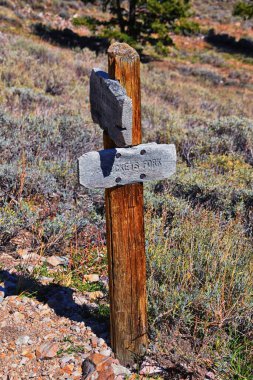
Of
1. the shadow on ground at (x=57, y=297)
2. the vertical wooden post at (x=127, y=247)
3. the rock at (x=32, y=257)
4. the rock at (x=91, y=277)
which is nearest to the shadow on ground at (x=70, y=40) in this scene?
the rock at (x=32, y=257)

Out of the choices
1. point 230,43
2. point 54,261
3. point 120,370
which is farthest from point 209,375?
point 230,43

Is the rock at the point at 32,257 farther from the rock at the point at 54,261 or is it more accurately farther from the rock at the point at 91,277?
the rock at the point at 91,277

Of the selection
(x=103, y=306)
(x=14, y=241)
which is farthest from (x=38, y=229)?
(x=103, y=306)

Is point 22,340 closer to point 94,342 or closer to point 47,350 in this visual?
point 47,350

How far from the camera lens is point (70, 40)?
19781 millimetres

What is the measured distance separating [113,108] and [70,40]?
18764 mm

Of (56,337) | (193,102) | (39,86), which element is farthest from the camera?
(193,102)

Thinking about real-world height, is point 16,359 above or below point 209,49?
above

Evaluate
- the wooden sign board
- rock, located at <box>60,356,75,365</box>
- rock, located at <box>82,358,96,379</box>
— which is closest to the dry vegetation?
rock, located at <box>82,358,96,379</box>

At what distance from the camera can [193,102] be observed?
11570mm

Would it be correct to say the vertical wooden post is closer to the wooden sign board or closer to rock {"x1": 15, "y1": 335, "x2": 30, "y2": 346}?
the wooden sign board

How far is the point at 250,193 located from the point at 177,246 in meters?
1.70

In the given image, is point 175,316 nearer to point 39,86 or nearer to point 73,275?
point 73,275

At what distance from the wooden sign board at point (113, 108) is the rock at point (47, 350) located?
1.40 metres
